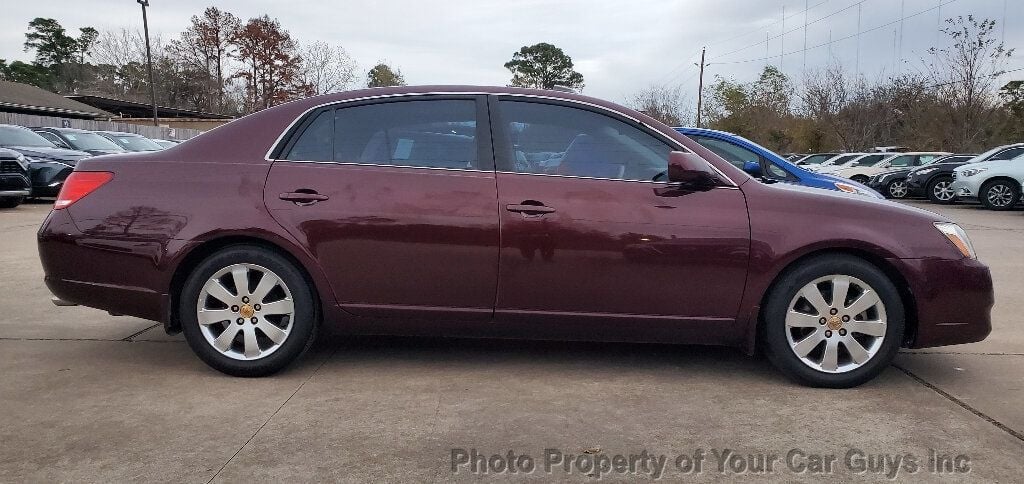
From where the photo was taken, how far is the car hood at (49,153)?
13.9 metres

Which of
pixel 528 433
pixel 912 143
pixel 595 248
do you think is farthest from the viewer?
pixel 912 143

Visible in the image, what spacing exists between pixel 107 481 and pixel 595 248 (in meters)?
2.30

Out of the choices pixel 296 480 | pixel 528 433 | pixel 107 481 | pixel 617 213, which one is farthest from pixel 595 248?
pixel 107 481

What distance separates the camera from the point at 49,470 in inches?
106

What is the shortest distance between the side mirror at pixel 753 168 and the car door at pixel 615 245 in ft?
10.7

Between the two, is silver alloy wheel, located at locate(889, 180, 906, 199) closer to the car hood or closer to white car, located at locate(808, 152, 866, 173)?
white car, located at locate(808, 152, 866, 173)

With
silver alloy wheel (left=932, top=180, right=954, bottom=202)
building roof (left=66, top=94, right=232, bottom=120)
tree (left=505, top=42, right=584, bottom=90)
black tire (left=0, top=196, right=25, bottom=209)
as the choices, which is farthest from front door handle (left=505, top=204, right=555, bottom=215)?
tree (left=505, top=42, right=584, bottom=90)

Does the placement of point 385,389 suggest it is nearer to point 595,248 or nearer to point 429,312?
point 429,312

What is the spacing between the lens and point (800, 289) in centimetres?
364

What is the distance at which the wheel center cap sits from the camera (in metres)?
3.71

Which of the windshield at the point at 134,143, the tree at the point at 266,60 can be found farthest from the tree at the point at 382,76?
the windshield at the point at 134,143

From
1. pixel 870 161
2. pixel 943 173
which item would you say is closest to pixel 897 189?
pixel 943 173

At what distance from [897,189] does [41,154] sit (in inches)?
828

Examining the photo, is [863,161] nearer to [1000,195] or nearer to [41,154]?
[1000,195]
